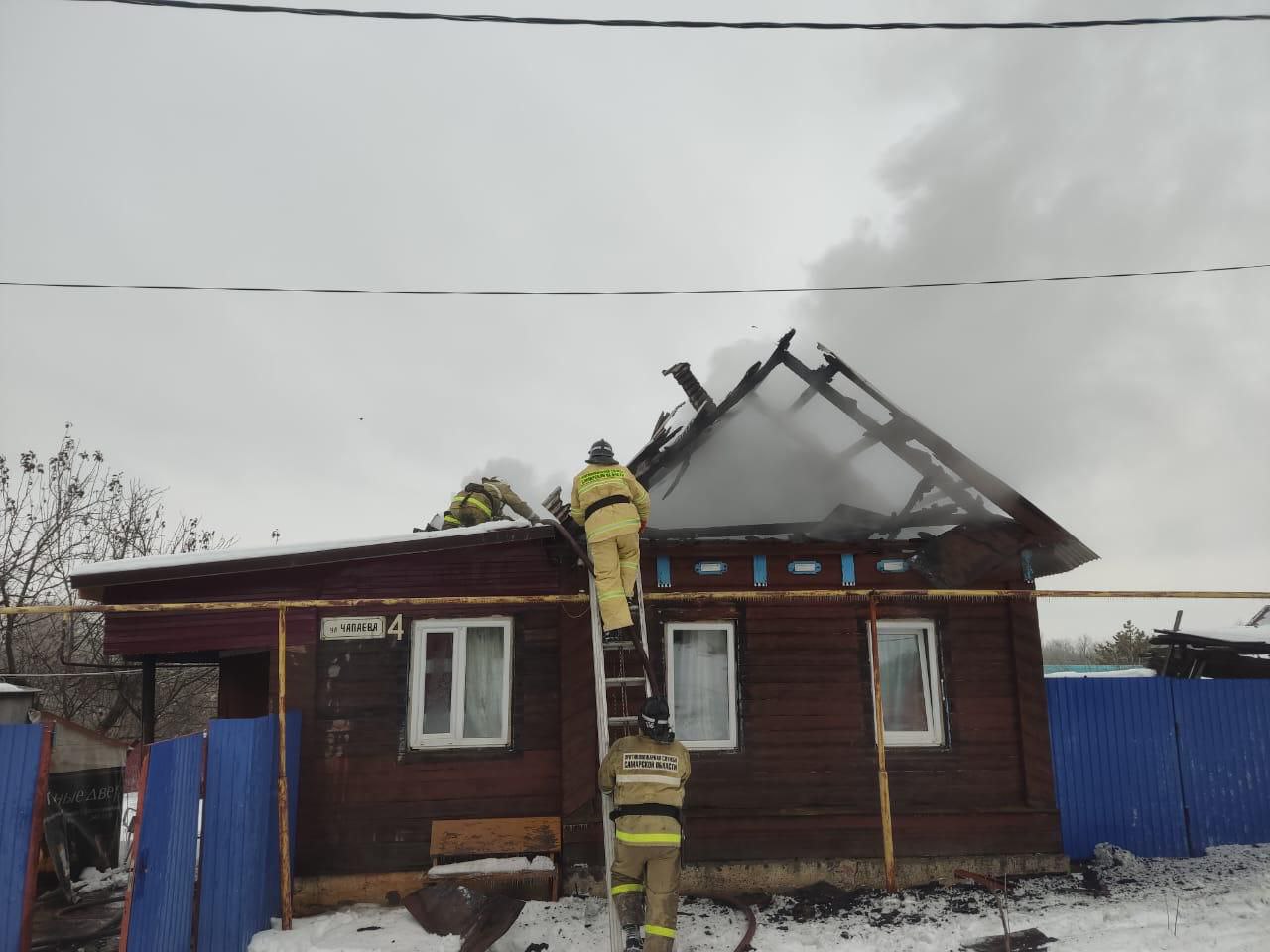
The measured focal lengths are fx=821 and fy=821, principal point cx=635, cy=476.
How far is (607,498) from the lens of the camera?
6.77 m

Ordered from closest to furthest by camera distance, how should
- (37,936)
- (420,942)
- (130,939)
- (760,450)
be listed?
(130,939) → (420,942) → (37,936) → (760,450)

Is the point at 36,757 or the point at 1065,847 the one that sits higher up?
the point at 36,757

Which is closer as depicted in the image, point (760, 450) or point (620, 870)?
point (620, 870)

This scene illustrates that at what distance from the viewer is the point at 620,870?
5637 millimetres

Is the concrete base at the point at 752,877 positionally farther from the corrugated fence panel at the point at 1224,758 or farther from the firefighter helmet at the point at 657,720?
the firefighter helmet at the point at 657,720

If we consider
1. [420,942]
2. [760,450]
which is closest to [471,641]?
[420,942]

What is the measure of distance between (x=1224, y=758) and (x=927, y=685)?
3.24 meters

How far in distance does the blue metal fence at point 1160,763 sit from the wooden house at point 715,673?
44 centimetres

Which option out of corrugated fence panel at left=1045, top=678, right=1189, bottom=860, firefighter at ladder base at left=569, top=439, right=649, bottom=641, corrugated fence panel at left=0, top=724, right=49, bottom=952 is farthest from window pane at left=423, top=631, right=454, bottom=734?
corrugated fence panel at left=1045, top=678, right=1189, bottom=860

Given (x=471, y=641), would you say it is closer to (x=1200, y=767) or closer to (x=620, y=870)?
(x=620, y=870)

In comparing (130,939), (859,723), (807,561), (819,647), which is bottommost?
(130,939)

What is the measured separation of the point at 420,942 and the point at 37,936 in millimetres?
3505

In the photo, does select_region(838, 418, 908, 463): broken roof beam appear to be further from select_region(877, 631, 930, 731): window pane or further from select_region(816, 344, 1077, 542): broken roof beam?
select_region(877, 631, 930, 731): window pane

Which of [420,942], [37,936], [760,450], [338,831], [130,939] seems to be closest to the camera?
[130,939]
